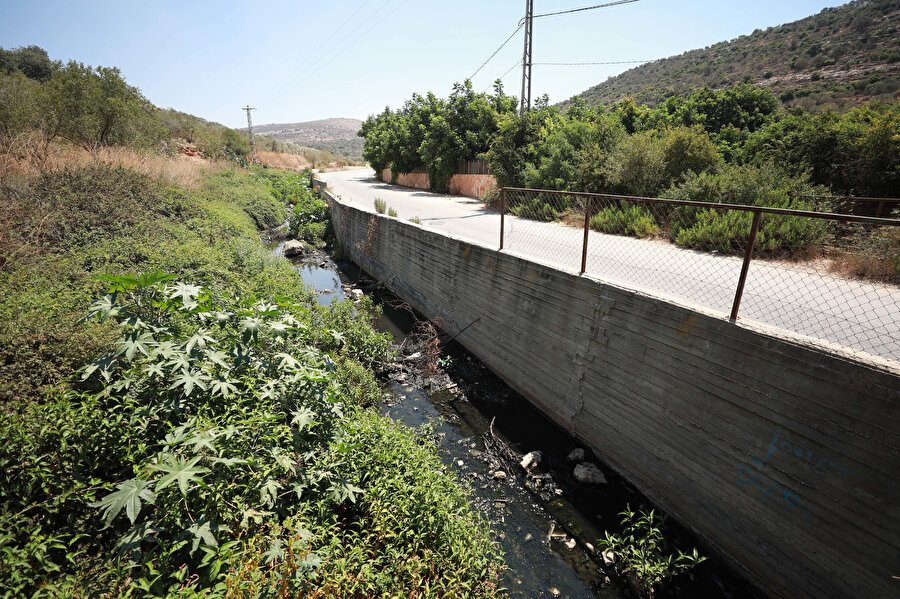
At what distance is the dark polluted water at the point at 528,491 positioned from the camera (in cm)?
385

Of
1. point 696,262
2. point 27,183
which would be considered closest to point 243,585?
point 696,262

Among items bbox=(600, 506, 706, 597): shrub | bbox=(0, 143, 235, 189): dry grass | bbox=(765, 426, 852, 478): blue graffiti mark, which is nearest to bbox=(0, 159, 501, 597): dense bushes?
bbox=(600, 506, 706, 597): shrub

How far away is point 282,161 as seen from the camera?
2211 inches

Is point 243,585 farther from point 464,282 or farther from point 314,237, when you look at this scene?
point 314,237

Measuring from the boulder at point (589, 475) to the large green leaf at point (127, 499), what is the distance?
463cm

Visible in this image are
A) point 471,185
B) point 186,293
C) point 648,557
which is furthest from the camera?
point 471,185

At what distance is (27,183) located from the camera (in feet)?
25.3

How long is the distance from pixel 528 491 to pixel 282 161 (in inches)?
2428

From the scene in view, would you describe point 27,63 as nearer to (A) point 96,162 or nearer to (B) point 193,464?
(A) point 96,162

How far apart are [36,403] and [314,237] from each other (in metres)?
16.0

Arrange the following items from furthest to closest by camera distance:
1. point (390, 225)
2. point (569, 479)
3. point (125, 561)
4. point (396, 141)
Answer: point (396, 141) → point (390, 225) → point (569, 479) → point (125, 561)

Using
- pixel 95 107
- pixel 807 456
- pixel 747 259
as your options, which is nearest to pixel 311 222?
pixel 95 107

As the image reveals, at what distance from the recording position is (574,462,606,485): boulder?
195 inches

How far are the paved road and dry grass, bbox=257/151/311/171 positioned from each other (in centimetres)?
5366
